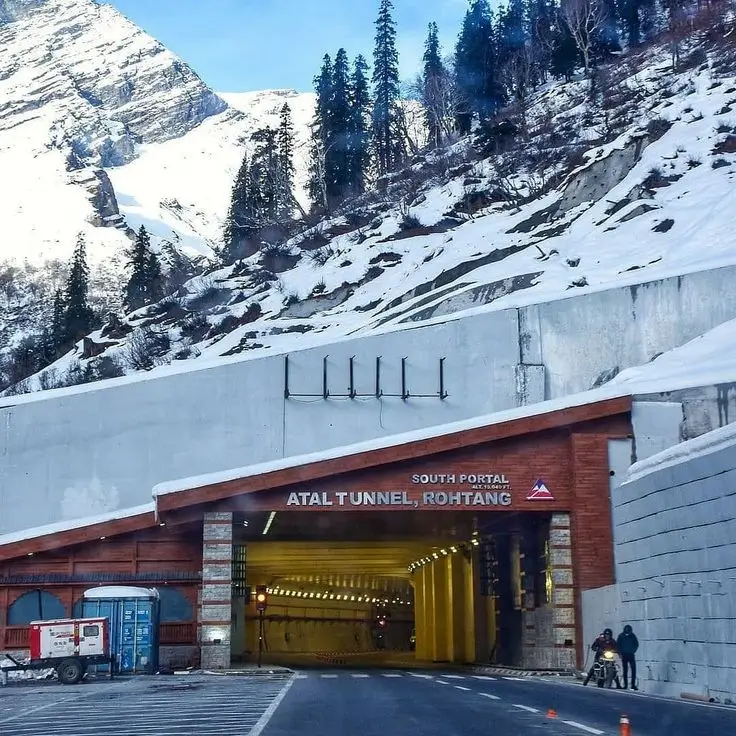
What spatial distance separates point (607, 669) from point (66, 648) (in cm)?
1517

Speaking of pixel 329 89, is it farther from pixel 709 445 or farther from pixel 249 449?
pixel 709 445

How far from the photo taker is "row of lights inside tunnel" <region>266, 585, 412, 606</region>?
66.7 metres

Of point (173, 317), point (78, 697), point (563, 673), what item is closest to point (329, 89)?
point (173, 317)

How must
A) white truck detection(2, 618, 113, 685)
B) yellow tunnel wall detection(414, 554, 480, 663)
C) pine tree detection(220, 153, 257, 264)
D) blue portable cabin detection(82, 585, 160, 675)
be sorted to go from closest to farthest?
white truck detection(2, 618, 113, 685) → blue portable cabin detection(82, 585, 160, 675) → yellow tunnel wall detection(414, 554, 480, 663) → pine tree detection(220, 153, 257, 264)

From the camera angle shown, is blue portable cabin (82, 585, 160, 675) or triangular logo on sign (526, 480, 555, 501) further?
triangular logo on sign (526, 480, 555, 501)

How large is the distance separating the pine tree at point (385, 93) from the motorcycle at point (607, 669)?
90828 millimetres

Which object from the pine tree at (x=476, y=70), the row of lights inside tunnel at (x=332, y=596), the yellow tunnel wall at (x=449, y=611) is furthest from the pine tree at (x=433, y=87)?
the yellow tunnel wall at (x=449, y=611)

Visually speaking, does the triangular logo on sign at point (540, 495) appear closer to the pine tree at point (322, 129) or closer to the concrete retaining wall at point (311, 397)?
the concrete retaining wall at point (311, 397)

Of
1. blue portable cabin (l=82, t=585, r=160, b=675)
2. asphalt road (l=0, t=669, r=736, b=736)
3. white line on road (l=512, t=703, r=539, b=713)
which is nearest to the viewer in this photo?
asphalt road (l=0, t=669, r=736, b=736)

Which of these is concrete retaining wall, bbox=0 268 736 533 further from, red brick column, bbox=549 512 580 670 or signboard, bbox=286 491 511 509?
red brick column, bbox=549 512 580 670

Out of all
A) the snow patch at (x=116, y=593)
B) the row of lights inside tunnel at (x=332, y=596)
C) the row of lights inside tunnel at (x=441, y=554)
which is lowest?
the row of lights inside tunnel at (x=332, y=596)

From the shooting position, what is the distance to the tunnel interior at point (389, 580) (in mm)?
41688

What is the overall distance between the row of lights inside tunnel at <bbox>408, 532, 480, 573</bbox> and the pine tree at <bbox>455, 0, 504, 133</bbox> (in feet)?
170

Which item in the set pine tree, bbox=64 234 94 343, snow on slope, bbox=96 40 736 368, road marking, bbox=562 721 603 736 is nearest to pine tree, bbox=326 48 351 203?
pine tree, bbox=64 234 94 343
